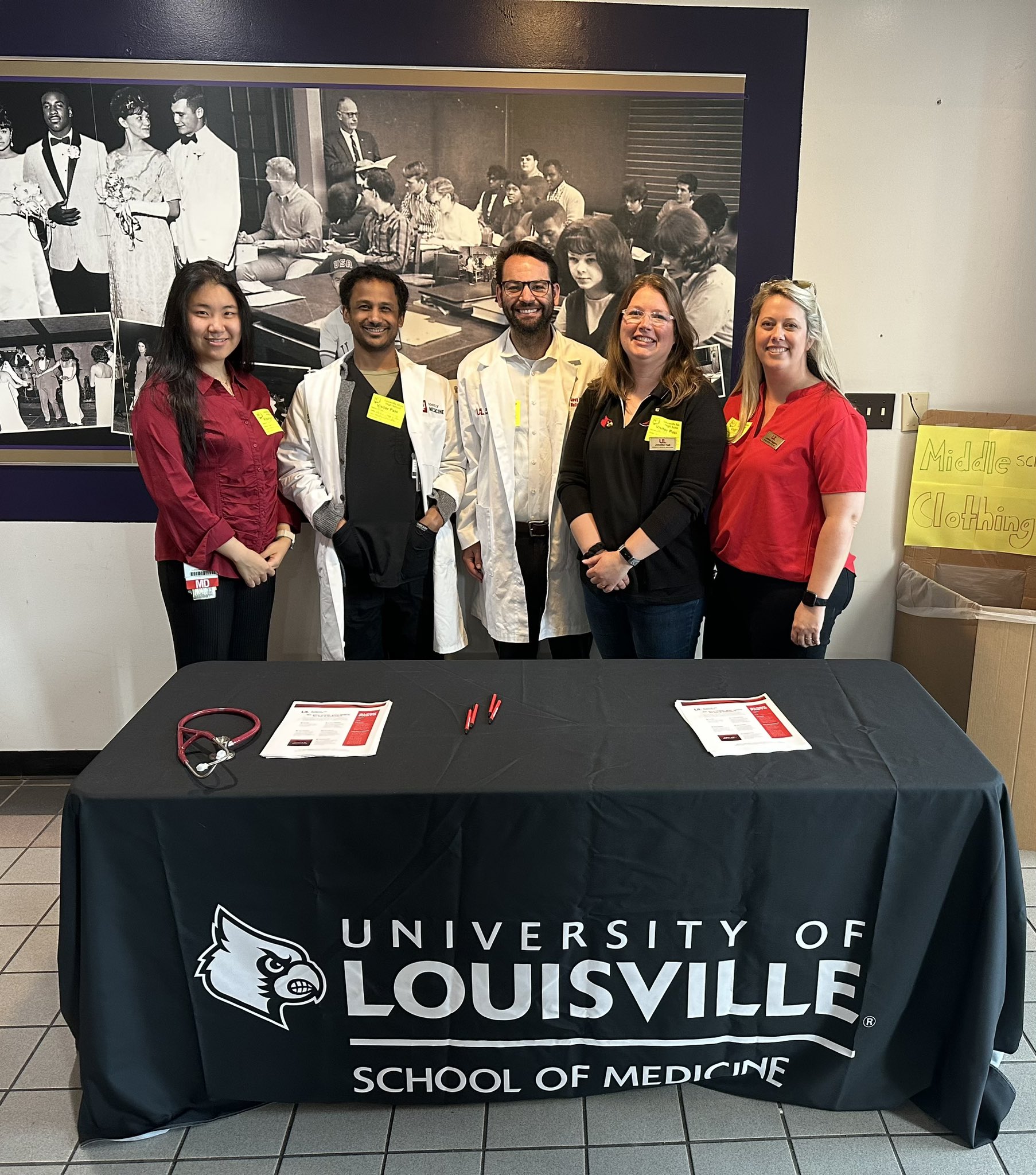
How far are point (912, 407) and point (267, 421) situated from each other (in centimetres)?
213

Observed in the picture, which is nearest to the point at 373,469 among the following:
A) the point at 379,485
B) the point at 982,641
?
the point at 379,485

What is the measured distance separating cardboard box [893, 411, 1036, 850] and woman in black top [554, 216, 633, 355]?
1.15 metres

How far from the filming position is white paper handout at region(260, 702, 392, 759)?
168 centimetres

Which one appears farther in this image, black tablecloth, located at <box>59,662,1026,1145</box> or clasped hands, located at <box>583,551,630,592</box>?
clasped hands, located at <box>583,551,630,592</box>

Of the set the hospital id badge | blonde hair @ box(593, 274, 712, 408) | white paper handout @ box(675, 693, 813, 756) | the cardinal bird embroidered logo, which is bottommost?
the cardinal bird embroidered logo

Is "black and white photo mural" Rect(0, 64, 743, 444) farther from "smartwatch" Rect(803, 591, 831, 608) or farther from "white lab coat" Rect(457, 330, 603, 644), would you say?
"smartwatch" Rect(803, 591, 831, 608)

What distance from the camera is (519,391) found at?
2.78 m

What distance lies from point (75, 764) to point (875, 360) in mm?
3198

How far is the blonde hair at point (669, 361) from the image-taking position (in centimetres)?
253

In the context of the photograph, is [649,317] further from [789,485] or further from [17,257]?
[17,257]

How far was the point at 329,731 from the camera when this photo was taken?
1.77 metres

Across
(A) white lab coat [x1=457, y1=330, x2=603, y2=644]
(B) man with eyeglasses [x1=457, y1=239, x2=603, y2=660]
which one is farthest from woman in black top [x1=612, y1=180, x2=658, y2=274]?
(A) white lab coat [x1=457, y1=330, x2=603, y2=644]

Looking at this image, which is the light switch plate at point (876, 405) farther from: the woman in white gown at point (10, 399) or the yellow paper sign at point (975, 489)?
the woman in white gown at point (10, 399)

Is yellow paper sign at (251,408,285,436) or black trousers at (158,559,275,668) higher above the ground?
yellow paper sign at (251,408,285,436)
